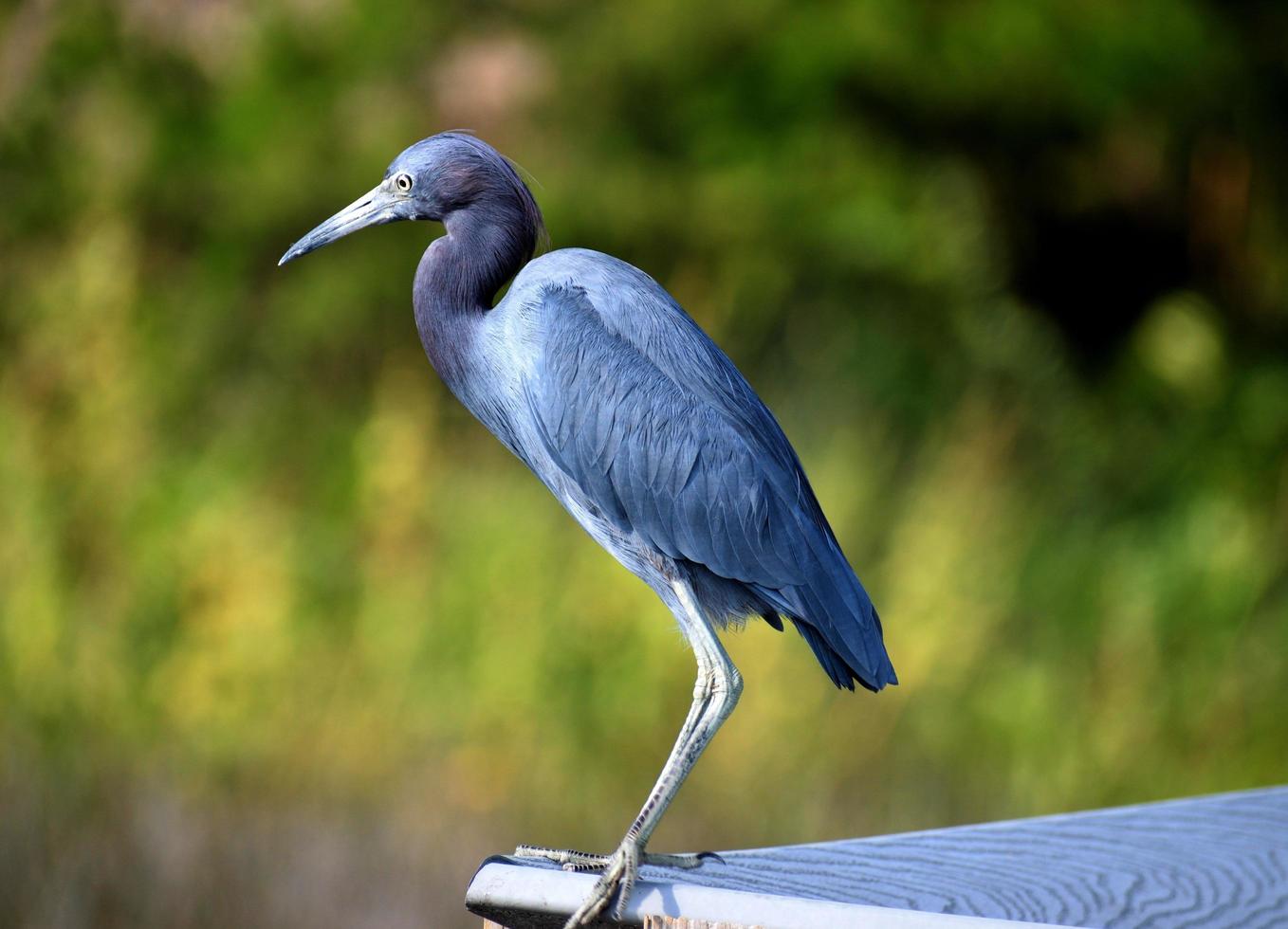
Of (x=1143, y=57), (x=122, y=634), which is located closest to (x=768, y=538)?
(x=122, y=634)

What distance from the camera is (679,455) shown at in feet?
6.81

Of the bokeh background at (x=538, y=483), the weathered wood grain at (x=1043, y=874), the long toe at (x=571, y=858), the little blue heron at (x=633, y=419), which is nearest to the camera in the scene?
the weathered wood grain at (x=1043, y=874)

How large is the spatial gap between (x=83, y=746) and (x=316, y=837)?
676mm

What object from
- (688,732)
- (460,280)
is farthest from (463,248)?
(688,732)

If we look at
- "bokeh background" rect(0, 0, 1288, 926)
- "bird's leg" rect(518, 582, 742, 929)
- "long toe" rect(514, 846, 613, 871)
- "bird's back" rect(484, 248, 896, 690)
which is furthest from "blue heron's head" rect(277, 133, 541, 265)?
"bokeh background" rect(0, 0, 1288, 926)

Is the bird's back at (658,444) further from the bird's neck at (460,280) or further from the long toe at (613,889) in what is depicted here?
the long toe at (613,889)

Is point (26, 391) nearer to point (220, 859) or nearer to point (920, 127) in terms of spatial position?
point (220, 859)

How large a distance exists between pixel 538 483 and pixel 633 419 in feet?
12.7

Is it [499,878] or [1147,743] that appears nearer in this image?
[499,878]

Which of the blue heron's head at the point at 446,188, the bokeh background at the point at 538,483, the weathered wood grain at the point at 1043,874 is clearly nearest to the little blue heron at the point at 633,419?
the blue heron's head at the point at 446,188

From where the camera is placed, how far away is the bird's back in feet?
6.72

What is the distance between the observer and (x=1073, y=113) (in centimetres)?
764

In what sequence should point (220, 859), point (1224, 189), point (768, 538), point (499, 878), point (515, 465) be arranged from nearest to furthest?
point (499, 878) < point (768, 538) < point (220, 859) < point (515, 465) < point (1224, 189)

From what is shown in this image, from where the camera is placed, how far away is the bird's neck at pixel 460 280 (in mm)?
2115
